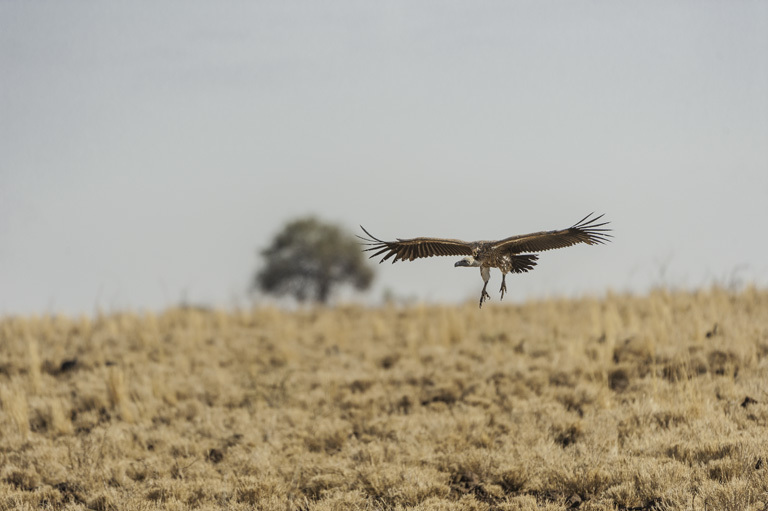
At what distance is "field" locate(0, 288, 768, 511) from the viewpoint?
821 centimetres

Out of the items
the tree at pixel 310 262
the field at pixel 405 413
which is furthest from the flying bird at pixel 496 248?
the tree at pixel 310 262

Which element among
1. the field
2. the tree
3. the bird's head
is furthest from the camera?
the tree

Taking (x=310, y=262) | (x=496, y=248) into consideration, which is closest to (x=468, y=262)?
(x=496, y=248)

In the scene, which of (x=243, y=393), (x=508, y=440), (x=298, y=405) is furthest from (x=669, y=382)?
(x=243, y=393)

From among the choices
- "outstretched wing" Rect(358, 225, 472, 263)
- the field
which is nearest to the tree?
the field

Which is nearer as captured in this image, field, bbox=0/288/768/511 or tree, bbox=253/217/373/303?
field, bbox=0/288/768/511

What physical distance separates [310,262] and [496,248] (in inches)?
1338

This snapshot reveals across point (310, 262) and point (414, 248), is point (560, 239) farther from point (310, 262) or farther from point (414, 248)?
point (310, 262)

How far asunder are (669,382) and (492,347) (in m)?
3.45

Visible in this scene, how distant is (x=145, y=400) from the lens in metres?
12.1

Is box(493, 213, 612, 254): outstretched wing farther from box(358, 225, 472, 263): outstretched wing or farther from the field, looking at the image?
the field

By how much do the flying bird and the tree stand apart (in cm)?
3229

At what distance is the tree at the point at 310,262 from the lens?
37312 millimetres

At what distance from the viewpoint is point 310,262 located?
37469 mm
